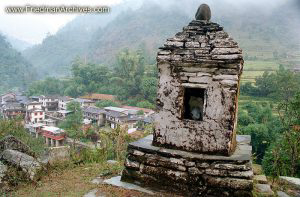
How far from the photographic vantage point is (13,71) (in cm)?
7594

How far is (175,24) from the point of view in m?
108

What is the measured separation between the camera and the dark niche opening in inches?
186

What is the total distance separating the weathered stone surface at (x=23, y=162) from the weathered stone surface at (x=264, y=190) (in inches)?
137

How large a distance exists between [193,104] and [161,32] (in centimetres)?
10142

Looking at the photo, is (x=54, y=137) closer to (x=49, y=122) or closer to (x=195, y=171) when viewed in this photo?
(x=49, y=122)

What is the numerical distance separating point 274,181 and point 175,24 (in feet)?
350

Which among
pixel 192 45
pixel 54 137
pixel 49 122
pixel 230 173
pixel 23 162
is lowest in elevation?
pixel 49 122

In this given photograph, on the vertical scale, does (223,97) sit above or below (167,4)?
below

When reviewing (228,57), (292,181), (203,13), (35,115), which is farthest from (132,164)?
(35,115)

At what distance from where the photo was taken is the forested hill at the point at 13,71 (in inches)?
2865

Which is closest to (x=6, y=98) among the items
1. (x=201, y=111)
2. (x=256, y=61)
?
(x=256, y=61)

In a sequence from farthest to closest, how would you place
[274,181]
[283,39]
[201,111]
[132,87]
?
[283,39] → [132,87] → [274,181] → [201,111]

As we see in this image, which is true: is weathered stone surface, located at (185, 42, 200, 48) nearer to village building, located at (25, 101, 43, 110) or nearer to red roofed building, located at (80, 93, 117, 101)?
red roofed building, located at (80, 93, 117, 101)

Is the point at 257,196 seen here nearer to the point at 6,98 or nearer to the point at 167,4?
the point at 6,98
